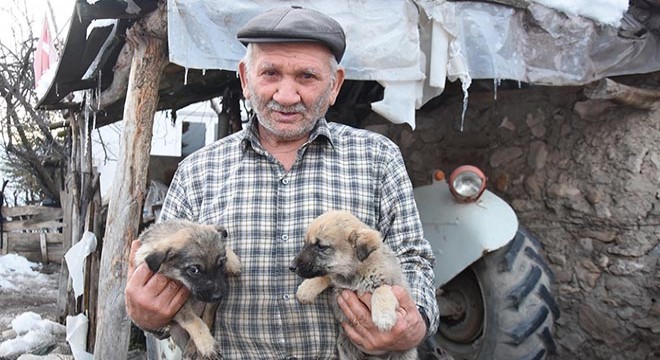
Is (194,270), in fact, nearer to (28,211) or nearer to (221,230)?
(221,230)

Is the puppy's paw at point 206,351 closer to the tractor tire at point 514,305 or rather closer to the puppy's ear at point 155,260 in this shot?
the puppy's ear at point 155,260

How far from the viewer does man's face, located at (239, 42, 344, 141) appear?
2201mm

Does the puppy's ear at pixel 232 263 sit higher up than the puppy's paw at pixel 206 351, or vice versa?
the puppy's ear at pixel 232 263

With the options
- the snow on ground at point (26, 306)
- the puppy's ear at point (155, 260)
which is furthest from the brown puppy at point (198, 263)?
the snow on ground at point (26, 306)

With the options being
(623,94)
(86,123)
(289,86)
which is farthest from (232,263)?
(86,123)

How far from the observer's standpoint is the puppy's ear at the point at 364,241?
216 cm

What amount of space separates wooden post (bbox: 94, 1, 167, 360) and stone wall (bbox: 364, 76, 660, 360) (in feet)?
9.95

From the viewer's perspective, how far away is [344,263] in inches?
87.7

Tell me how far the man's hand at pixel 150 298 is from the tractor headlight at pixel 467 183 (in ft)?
9.08

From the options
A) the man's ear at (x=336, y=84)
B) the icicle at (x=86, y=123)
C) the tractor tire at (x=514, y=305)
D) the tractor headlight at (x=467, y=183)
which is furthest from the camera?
the icicle at (x=86, y=123)

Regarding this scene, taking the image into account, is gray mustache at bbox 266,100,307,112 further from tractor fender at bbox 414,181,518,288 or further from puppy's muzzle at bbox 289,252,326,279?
tractor fender at bbox 414,181,518,288

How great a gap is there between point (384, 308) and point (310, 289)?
0.97 ft

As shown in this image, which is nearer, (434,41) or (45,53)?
(434,41)

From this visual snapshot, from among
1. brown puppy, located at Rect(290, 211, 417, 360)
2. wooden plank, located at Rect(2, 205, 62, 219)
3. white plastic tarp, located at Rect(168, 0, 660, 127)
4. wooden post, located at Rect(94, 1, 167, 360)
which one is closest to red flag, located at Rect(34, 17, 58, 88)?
wooden post, located at Rect(94, 1, 167, 360)
